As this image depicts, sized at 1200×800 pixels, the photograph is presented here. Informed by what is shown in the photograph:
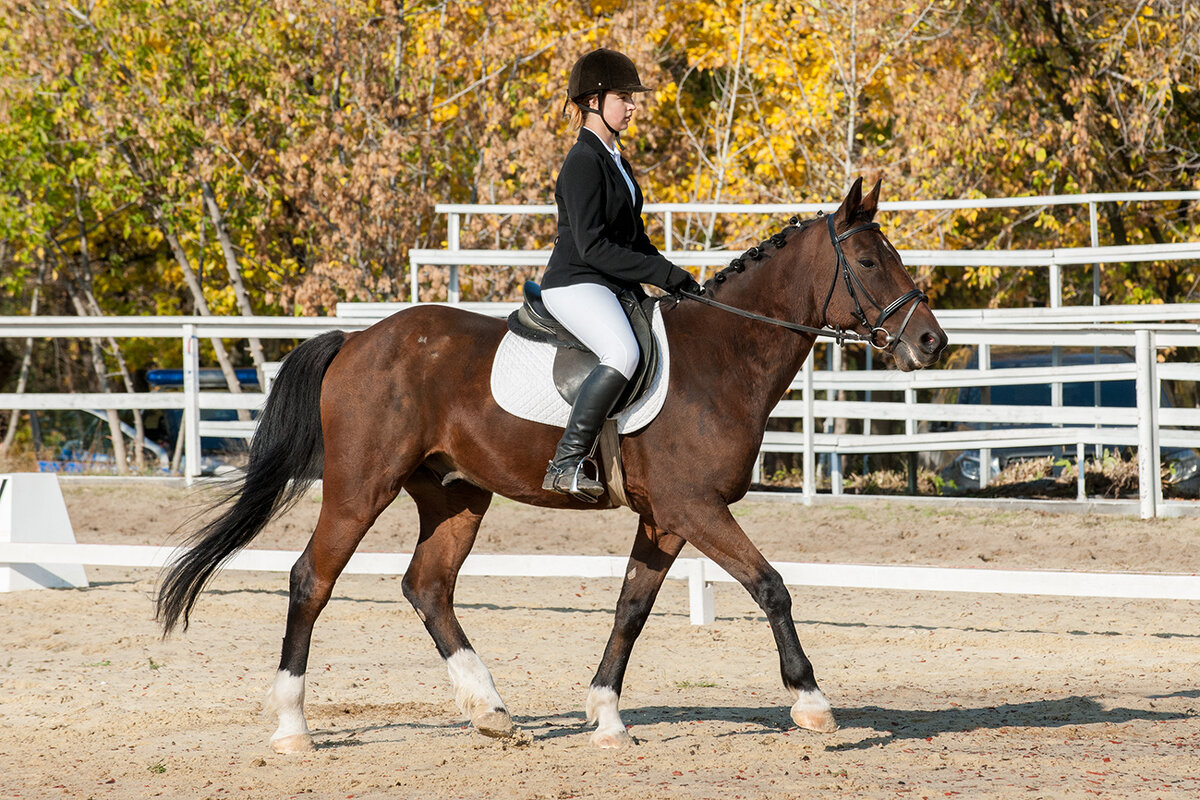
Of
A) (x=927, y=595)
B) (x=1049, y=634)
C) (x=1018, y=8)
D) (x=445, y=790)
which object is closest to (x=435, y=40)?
(x=1018, y=8)

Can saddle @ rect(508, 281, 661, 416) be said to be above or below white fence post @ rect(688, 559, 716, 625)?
above

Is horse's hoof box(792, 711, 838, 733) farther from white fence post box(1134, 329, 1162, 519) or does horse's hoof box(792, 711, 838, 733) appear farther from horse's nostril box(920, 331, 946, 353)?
white fence post box(1134, 329, 1162, 519)

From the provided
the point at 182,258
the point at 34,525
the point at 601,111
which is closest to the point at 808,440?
the point at 34,525

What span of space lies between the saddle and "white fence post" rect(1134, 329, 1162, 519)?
6570 mm

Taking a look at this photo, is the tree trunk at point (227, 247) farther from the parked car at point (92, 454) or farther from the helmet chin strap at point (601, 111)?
the helmet chin strap at point (601, 111)

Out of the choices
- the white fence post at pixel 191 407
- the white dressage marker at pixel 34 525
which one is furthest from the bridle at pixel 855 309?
the white fence post at pixel 191 407

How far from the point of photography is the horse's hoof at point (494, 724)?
5418 mm

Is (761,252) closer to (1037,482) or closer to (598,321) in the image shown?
(598,321)

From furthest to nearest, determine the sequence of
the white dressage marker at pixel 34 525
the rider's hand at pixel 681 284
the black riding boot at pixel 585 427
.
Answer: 1. the white dressage marker at pixel 34 525
2. the rider's hand at pixel 681 284
3. the black riding boot at pixel 585 427

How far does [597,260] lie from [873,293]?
107 centimetres

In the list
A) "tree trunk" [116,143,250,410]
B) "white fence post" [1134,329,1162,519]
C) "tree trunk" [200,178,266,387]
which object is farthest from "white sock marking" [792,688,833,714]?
"tree trunk" [116,143,250,410]

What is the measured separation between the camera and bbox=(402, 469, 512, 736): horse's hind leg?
18.6ft

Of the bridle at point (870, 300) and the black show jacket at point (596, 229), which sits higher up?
the black show jacket at point (596, 229)

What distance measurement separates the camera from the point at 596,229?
529cm
